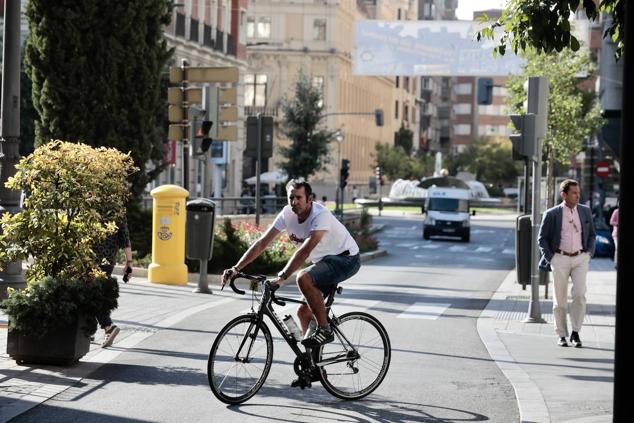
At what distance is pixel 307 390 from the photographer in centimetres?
1042

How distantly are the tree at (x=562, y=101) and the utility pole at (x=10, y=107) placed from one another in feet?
77.8

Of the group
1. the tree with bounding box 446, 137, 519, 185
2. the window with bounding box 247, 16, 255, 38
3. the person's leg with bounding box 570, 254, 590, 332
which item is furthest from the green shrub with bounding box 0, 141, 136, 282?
the tree with bounding box 446, 137, 519, 185

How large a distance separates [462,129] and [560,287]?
564 ft

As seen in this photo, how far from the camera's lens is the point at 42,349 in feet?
36.1

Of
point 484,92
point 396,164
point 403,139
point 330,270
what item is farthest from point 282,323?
point 403,139

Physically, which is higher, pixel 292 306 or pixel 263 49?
Answer: pixel 263 49

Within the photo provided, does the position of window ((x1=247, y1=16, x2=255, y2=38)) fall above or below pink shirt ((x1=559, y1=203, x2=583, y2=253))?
above

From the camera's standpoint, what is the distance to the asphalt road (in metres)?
9.16

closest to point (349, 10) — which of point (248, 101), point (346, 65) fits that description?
point (346, 65)

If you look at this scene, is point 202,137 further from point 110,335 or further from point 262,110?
point 262,110

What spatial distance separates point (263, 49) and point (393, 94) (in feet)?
114

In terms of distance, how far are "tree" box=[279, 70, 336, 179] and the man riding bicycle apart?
56.9 m

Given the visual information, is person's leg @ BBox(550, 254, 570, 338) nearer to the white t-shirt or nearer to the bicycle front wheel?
the white t-shirt

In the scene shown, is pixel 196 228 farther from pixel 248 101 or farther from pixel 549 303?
pixel 248 101
